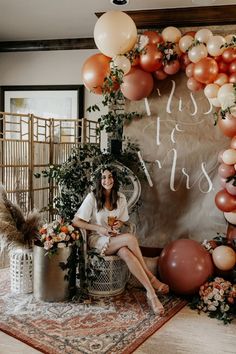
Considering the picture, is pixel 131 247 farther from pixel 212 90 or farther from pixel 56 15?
pixel 56 15

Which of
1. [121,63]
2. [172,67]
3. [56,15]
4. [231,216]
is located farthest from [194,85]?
[56,15]

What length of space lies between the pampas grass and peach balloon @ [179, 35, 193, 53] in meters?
1.91

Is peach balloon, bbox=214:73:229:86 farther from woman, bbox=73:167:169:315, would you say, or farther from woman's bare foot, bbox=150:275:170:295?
woman's bare foot, bbox=150:275:170:295

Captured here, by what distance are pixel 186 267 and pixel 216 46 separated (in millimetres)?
1785

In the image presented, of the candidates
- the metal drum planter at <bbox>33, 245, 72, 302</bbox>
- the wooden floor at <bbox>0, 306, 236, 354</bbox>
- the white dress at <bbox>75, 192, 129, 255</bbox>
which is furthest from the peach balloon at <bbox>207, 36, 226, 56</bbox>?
the wooden floor at <bbox>0, 306, 236, 354</bbox>

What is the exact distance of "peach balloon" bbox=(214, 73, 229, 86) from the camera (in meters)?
3.28

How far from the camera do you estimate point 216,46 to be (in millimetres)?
3236

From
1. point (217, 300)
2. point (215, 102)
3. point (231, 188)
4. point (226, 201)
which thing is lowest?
point (217, 300)

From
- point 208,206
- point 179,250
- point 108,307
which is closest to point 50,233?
point 108,307

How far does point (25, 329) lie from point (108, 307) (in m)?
0.68

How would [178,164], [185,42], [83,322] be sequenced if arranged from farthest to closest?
1. [178,164]
2. [185,42]
3. [83,322]

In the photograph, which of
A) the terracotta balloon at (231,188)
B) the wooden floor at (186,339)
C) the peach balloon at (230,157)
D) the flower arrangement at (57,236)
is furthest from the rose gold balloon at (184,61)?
the wooden floor at (186,339)

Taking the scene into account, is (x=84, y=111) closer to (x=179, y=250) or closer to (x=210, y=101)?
(x=210, y=101)

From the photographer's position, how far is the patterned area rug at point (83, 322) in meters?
2.45
